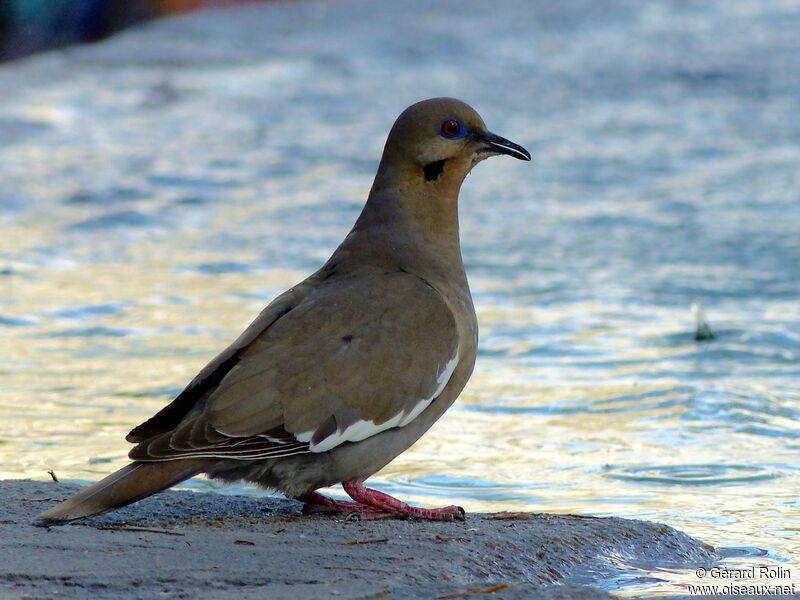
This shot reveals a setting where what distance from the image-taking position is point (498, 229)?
10930 millimetres

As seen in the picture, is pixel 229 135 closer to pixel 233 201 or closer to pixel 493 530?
pixel 233 201

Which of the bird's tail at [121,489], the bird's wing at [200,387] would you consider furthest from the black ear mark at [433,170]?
the bird's tail at [121,489]

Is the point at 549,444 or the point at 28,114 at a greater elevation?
the point at 28,114

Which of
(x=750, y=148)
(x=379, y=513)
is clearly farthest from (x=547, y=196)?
(x=379, y=513)

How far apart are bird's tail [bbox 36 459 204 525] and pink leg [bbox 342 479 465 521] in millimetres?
625

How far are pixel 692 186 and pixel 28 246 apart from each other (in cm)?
538

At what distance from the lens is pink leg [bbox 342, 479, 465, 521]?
4.75 m

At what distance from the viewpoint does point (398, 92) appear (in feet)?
52.9

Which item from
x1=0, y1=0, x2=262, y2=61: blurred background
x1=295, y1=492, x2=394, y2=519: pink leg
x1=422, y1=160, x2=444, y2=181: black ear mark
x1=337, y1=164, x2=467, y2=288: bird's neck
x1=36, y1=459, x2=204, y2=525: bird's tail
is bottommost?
x1=295, y1=492, x2=394, y2=519: pink leg

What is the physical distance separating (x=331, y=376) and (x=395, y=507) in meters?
0.49

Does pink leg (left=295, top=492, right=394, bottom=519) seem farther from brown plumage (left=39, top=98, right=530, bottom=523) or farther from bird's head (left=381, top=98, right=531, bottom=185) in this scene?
bird's head (left=381, top=98, right=531, bottom=185)

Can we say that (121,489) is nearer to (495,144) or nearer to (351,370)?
(351,370)

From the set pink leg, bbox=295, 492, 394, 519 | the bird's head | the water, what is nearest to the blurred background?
the water

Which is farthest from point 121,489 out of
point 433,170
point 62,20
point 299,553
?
point 62,20
